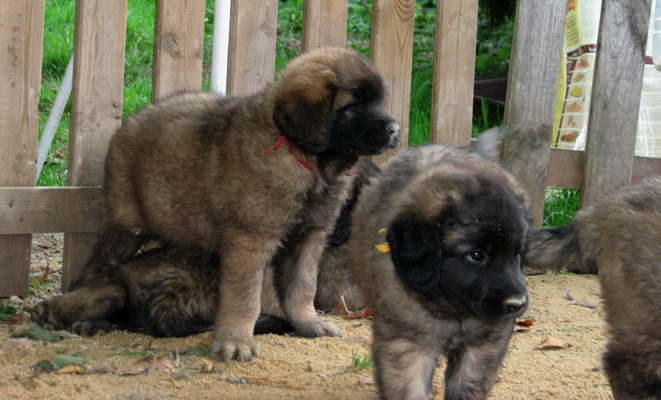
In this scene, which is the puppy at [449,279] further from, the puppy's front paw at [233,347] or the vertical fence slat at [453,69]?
the vertical fence slat at [453,69]

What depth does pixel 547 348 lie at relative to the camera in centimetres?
446

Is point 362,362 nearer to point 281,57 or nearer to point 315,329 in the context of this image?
point 315,329

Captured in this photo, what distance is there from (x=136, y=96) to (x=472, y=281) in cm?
499

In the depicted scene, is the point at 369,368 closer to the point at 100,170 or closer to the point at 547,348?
the point at 547,348

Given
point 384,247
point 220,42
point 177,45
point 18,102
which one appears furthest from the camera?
point 220,42

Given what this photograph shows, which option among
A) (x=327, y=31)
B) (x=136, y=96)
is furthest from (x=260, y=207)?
(x=136, y=96)

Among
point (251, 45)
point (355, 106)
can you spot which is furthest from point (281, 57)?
point (355, 106)

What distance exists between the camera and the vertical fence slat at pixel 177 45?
4930 millimetres

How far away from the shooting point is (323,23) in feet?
17.2

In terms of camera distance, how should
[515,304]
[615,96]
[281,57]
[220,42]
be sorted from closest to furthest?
[515,304]
[220,42]
[615,96]
[281,57]

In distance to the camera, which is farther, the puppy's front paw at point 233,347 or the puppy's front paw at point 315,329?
the puppy's front paw at point 315,329

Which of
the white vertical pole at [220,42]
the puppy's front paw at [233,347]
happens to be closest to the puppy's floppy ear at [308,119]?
the puppy's front paw at [233,347]

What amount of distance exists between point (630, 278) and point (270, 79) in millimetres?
2645

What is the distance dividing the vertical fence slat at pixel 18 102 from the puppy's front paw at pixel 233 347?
4.62 feet
